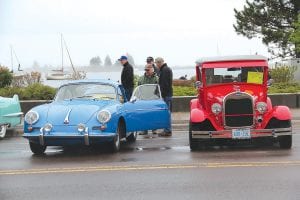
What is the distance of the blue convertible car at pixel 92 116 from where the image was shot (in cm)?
1058

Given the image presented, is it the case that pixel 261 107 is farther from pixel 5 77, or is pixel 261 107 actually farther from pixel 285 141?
pixel 5 77

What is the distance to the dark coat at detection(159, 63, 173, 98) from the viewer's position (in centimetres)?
1438

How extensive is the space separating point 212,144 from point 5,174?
4577 mm

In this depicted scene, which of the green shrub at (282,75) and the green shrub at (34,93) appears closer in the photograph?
the green shrub at (34,93)

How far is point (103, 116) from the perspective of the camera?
35.3 feet

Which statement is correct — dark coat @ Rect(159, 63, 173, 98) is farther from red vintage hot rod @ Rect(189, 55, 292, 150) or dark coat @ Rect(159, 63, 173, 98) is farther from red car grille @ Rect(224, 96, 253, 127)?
red car grille @ Rect(224, 96, 253, 127)

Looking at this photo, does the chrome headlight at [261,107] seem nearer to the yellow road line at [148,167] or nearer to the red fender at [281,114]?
the red fender at [281,114]

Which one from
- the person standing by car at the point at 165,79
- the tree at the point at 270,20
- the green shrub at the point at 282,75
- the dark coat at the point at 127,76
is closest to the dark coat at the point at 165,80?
the person standing by car at the point at 165,79

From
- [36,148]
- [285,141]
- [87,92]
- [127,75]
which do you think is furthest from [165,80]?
[36,148]

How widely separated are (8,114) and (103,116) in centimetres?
418

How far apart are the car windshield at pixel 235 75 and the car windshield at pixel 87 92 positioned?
81.2 inches

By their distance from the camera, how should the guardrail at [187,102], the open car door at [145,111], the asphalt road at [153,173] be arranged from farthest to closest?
the guardrail at [187,102], the open car door at [145,111], the asphalt road at [153,173]

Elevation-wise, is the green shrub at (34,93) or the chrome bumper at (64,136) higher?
the green shrub at (34,93)

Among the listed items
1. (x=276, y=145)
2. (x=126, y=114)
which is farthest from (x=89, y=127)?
(x=276, y=145)
